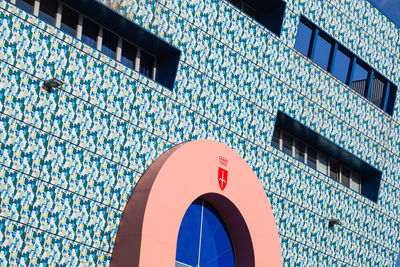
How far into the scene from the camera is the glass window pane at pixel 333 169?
37.2m

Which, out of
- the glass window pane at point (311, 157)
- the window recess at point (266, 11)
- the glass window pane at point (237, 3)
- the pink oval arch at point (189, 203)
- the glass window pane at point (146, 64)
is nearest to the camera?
the pink oval arch at point (189, 203)

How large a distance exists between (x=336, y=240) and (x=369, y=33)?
10.8m

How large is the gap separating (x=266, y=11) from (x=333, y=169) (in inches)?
343

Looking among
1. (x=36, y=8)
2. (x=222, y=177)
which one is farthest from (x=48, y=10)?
(x=222, y=177)

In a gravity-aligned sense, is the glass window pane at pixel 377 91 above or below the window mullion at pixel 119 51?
above

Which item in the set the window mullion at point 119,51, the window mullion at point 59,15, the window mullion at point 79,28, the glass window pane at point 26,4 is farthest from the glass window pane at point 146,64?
the glass window pane at point 26,4

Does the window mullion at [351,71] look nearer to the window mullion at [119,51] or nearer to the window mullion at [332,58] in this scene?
the window mullion at [332,58]

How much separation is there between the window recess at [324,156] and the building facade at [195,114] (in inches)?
3.0

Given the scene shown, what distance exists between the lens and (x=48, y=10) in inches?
1011

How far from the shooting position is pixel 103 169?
25.2 m

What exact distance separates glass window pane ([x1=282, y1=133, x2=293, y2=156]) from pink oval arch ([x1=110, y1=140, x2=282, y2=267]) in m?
4.19

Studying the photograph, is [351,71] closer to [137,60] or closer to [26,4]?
[137,60]

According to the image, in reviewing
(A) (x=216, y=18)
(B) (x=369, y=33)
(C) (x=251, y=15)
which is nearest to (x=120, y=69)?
(A) (x=216, y=18)

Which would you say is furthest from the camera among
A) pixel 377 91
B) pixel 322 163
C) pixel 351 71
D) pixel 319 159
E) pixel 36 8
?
pixel 377 91
